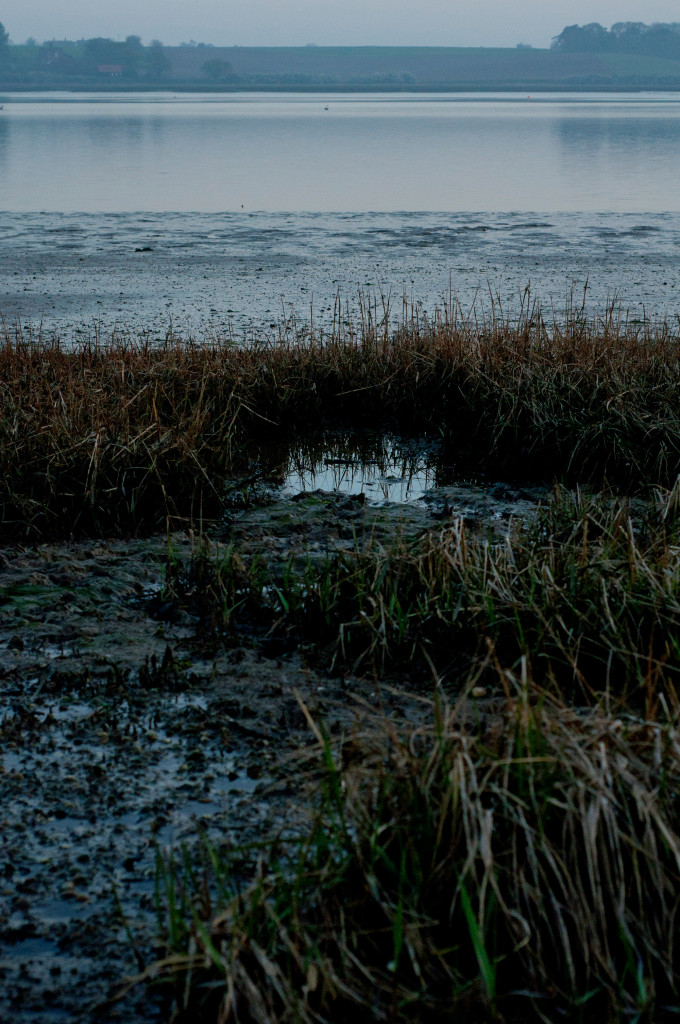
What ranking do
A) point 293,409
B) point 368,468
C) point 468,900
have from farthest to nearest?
point 293,409 < point 368,468 < point 468,900

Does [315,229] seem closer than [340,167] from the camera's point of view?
Yes

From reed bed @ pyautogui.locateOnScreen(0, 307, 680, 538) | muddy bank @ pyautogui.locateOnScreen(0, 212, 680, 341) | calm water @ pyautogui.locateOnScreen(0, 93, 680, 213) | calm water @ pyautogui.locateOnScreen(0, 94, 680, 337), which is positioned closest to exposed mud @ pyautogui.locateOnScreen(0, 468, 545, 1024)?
reed bed @ pyautogui.locateOnScreen(0, 307, 680, 538)

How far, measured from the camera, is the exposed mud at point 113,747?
2.82 metres

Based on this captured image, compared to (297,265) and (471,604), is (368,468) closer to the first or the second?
(471,604)

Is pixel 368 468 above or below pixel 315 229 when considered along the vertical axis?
below

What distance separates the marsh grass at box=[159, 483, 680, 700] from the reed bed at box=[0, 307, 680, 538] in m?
0.97

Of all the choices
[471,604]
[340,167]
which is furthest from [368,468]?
[340,167]

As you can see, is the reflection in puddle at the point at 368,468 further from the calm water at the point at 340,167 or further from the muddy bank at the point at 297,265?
the calm water at the point at 340,167

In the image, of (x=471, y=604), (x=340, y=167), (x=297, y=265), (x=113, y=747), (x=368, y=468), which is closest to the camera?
(x=113, y=747)

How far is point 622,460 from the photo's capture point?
21.8 ft

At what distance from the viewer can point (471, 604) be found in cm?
435

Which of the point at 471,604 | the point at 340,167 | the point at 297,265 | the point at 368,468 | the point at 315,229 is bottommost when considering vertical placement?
the point at 368,468

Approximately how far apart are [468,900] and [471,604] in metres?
1.89

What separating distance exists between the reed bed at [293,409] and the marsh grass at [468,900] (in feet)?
9.57
